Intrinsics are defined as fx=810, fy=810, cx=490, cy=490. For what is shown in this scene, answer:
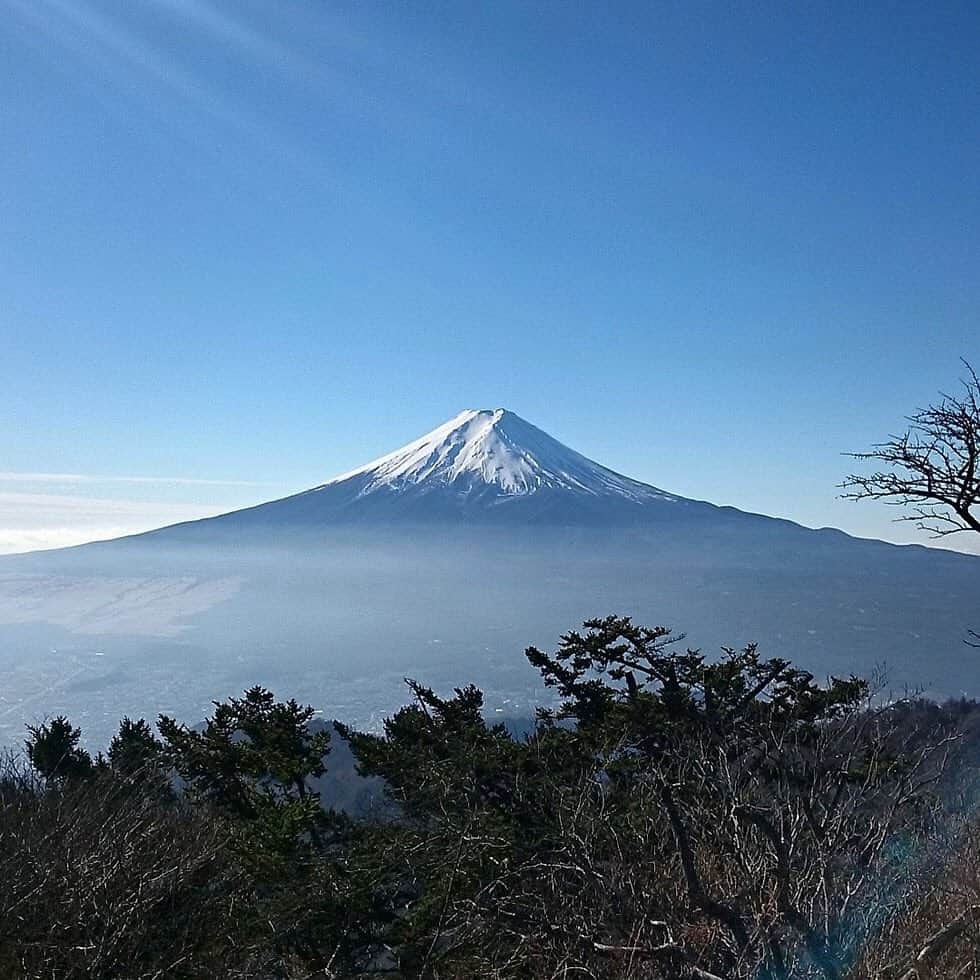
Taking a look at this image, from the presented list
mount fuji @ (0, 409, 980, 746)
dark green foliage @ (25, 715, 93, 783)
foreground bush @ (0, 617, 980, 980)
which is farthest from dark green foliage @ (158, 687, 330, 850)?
mount fuji @ (0, 409, 980, 746)

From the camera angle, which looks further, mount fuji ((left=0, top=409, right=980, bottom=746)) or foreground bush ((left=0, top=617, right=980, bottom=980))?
mount fuji ((left=0, top=409, right=980, bottom=746))

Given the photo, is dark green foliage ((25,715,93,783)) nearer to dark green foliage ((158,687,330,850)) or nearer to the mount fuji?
dark green foliage ((158,687,330,850))

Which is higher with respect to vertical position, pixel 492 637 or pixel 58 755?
pixel 58 755

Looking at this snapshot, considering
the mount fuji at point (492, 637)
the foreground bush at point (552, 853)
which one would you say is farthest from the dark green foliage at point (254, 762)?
the mount fuji at point (492, 637)

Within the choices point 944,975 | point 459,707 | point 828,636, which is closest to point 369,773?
point 459,707

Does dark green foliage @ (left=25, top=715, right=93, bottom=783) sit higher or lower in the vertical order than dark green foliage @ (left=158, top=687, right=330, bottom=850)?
lower

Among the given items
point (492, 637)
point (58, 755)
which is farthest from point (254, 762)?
point (492, 637)

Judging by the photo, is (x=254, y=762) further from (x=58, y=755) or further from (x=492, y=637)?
(x=492, y=637)

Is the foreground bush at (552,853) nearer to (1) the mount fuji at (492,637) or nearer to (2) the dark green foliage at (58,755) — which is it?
(2) the dark green foliage at (58,755)
